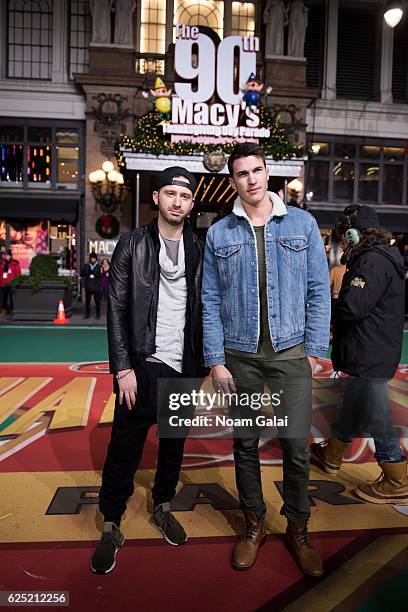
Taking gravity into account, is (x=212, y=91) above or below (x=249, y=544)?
above

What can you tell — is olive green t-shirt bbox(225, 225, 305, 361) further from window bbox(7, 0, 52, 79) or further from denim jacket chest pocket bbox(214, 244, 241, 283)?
window bbox(7, 0, 52, 79)

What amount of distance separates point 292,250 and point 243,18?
20.7 m

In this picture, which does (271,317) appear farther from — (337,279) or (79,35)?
(79,35)

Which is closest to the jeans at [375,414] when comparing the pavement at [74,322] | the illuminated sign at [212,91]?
the pavement at [74,322]

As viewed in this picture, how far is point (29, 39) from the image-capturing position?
19438 mm

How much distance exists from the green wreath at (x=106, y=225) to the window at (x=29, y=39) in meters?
6.32

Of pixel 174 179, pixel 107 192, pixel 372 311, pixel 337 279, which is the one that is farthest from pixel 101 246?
pixel 174 179

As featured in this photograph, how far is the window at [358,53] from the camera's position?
68.5 ft

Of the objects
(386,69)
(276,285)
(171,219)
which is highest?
(386,69)

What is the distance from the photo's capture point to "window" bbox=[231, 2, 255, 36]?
19.9m

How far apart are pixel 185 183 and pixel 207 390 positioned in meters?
1.18

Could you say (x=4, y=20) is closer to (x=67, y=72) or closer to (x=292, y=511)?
(x=67, y=72)

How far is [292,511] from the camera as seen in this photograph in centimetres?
274

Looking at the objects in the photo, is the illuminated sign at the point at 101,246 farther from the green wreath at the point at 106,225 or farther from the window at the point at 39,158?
the window at the point at 39,158
